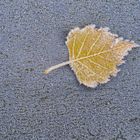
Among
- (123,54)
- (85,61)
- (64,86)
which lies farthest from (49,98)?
(123,54)

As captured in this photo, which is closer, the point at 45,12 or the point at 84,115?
the point at 84,115

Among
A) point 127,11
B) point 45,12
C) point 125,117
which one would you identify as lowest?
point 125,117

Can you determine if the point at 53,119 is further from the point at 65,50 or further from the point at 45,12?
the point at 45,12
